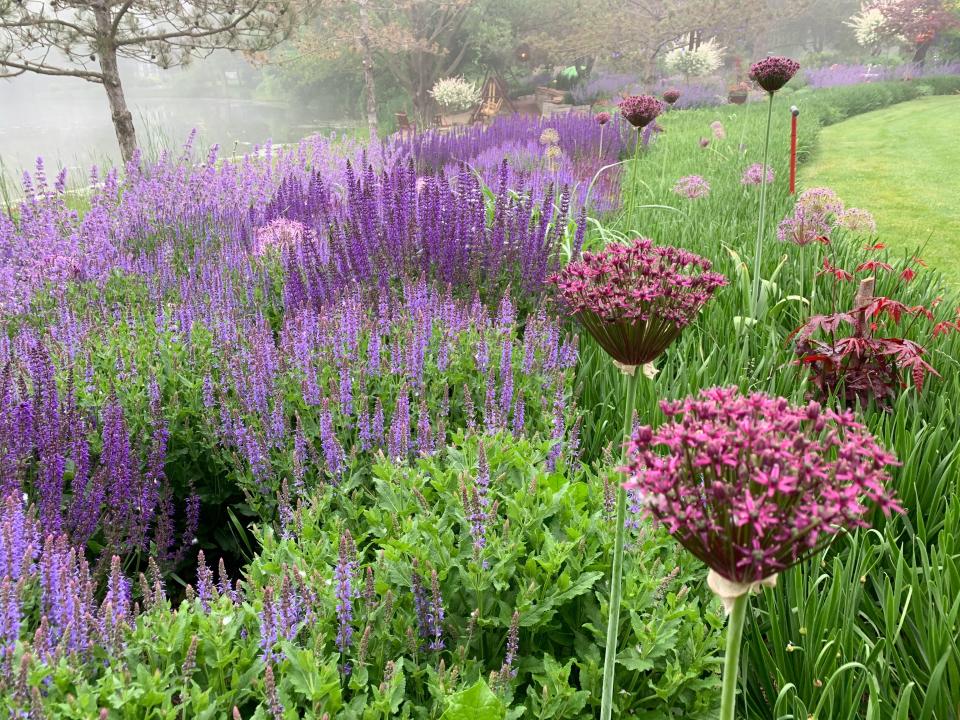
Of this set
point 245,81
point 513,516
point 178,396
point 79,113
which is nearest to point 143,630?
point 513,516

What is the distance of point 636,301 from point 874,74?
37.0 metres

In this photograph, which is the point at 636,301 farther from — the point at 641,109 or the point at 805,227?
the point at 805,227

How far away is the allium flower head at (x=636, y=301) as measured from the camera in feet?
4.83

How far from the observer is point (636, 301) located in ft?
4.82

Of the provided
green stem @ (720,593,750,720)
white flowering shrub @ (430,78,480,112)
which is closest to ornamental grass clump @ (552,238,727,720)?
green stem @ (720,593,750,720)

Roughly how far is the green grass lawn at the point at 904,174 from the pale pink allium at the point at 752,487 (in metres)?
4.46

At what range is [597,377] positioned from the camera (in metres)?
3.71

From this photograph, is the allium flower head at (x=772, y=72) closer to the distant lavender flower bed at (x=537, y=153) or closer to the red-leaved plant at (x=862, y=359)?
the red-leaved plant at (x=862, y=359)

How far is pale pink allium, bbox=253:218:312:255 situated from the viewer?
5067mm

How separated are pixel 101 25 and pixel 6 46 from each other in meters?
1.18

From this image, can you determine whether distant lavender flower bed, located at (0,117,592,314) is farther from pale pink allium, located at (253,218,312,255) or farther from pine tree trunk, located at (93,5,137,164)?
pine tree trunk, located at (93,5,137,164)

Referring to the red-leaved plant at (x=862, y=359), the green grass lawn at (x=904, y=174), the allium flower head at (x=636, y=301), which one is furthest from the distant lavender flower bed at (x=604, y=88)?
the allium flower head at (x=636, y=301)

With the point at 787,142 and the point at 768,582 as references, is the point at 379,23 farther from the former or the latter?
the point at 768,582

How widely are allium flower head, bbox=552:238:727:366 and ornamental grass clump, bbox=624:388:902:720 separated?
462 millimetres
